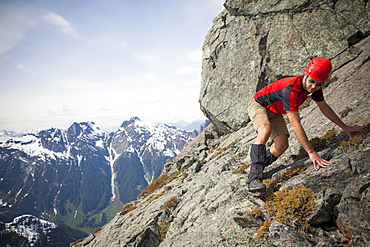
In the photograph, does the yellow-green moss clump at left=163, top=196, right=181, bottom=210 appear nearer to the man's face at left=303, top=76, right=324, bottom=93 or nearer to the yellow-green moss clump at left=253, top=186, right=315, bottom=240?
the yellow-green moss clump at left=253, top=186, right=315, bottom=240

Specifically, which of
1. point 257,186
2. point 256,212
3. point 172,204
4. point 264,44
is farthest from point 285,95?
point 264,44

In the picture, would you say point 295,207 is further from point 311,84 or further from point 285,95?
point 311,84

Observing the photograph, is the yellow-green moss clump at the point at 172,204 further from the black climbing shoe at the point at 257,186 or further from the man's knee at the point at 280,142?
the man's knee at the point at 280,142

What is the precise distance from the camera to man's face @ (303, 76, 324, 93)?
590cm

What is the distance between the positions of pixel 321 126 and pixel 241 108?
420 inches

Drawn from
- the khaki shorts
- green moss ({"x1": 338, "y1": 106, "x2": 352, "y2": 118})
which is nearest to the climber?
the khaki shorts

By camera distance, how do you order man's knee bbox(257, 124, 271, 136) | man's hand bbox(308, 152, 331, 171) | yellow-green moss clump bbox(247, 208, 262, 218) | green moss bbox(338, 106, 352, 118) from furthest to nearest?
green moss bbox(338, 106, 352, 118) → man's knee bbox(257, 124, 271, 136) → man's hand bbox(308, 152, 331, 171) → yellow-green moss clump bbox(247, 208, 262, 218)

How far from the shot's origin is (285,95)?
6340mm

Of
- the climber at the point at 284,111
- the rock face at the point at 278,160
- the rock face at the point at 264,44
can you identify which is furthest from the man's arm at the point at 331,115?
the rock face at the point at 264,44

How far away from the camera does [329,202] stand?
496 centimetres

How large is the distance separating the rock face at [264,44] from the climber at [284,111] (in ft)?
41.9

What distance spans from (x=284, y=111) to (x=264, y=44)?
50.0ft

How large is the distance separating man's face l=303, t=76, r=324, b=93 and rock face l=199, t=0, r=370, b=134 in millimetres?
13775

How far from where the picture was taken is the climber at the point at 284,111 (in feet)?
19.4
